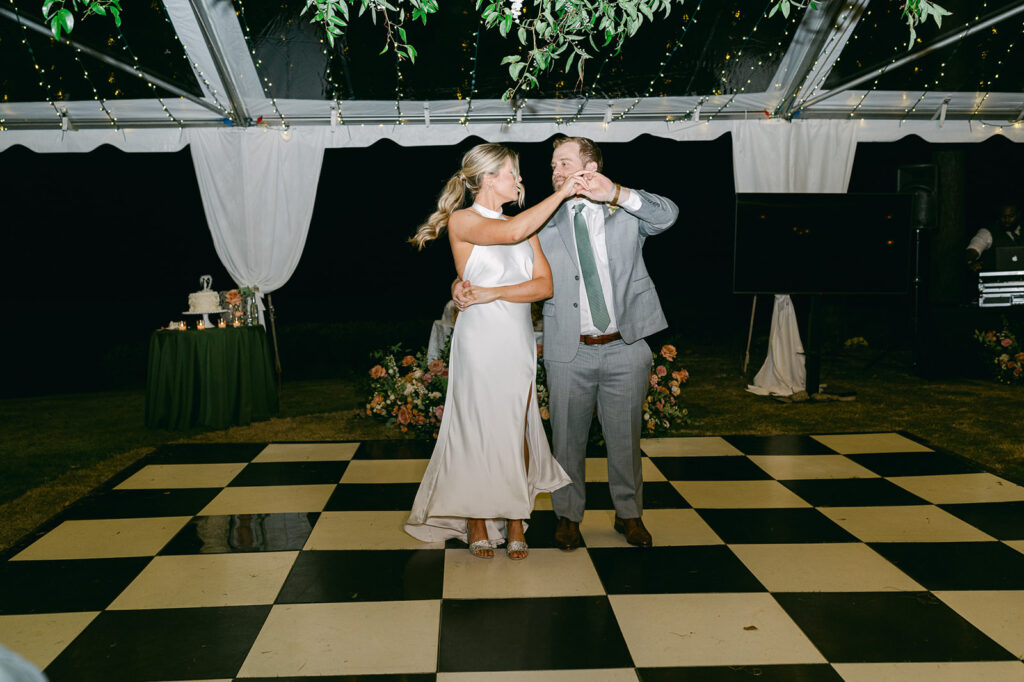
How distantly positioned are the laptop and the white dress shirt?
604 centimetres

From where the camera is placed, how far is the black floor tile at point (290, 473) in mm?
3961

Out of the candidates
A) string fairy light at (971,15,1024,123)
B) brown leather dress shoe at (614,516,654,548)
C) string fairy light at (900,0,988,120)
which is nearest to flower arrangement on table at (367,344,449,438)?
brown leather dress shoe at (614,516,654,548)

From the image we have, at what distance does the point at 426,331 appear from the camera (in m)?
10.8

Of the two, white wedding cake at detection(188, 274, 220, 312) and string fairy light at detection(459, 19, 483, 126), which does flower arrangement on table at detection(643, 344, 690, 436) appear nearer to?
string fairy light at detection(459, 19, 483, 126)

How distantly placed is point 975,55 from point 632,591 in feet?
18.0

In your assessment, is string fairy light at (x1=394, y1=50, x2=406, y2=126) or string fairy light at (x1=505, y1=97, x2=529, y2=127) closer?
string fairy light at (x1=394, y1=50, x2=406, y2=126)

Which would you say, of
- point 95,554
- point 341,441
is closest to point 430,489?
point 95,554

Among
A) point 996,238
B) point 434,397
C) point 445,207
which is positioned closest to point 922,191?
point 996,238

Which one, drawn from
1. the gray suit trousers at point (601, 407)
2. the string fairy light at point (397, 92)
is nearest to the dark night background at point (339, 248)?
the string fairy light at point (397, 92)

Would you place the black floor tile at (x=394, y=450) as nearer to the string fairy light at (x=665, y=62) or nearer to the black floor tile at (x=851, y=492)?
the black floor tile at (x=851, y=492)

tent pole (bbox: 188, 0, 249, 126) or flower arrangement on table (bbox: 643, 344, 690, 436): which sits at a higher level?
tent pole (bbox: 188, 0, 249, 126)

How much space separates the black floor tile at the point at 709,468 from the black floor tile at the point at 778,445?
265 mm

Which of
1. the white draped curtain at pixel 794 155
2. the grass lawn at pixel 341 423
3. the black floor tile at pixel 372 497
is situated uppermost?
the white draped curtain at pixel 794 155

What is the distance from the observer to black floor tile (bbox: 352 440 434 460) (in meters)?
4.46
